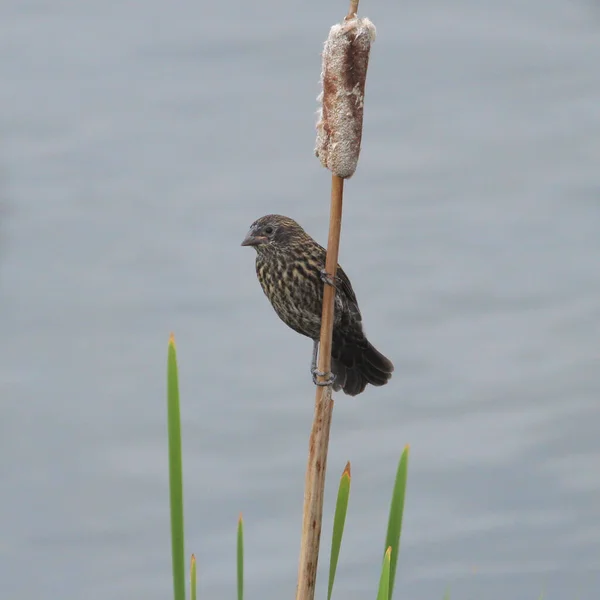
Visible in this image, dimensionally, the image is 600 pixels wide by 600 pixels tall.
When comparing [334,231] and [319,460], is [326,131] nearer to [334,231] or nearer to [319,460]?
[334,231]

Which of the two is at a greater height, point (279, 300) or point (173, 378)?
point (279, 300)

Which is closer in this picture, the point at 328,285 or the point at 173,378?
the point at 173,378

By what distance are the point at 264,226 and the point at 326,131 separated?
1.22 meters

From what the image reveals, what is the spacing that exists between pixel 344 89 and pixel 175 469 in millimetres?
529

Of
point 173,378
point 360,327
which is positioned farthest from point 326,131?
point 360,327

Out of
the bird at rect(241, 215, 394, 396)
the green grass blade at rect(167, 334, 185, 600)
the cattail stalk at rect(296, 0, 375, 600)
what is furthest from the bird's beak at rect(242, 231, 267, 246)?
the green grass blade at rect(167, 334, 185, 600)

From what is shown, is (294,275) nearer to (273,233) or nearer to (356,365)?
(273,233)

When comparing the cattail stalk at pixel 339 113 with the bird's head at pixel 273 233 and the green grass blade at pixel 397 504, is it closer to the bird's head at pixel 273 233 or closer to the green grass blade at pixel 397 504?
the green grass blade at pixel 397 504

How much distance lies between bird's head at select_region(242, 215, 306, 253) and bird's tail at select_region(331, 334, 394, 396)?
1.16ft

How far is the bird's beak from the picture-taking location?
2.68m

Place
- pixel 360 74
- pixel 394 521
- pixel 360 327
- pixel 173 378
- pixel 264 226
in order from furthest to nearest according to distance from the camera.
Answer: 1. pixel 360 327
2. pixel 264 226
3. pixel 394 521
4. pixel 360 74
5. pixel 173 378

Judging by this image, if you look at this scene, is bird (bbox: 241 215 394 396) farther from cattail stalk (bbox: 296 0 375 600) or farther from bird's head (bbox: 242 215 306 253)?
cattail stalk (bbox: 296 0 375 600)

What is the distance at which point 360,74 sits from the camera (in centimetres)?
150

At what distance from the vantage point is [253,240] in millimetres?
2689
